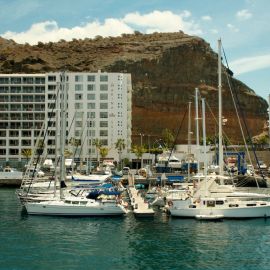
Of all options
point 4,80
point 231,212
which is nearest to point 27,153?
point 4,80

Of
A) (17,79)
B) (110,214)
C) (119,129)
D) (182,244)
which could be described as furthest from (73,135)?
(182,244)

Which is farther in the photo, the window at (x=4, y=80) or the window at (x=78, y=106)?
the window at (x=4, y=80)

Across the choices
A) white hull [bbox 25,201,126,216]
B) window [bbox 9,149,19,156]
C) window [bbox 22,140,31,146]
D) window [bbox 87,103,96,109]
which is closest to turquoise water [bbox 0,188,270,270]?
white hull [bbox 25,201,126,216]

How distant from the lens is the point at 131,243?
36188mm

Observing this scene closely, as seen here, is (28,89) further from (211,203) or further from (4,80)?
(211,203)

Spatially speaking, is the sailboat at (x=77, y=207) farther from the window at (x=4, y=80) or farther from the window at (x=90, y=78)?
the window at (x=4, y=80)

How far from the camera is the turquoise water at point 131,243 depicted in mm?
30219

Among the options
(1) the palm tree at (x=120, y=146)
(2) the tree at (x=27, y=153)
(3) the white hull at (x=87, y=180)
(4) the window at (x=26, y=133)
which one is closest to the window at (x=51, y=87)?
(4) the window at (x=26, y=133)

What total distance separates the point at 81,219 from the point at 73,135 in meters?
77.5

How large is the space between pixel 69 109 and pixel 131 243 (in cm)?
9455

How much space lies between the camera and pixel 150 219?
47156mm

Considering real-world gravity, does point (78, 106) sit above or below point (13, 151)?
above

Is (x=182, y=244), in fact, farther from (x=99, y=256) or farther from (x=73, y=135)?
(x=73, y=135)

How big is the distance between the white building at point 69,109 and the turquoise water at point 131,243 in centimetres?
7634
